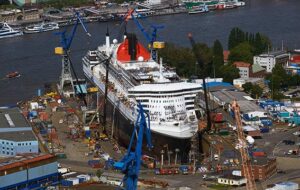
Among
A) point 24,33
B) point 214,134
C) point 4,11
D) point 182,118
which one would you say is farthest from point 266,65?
point 4,11

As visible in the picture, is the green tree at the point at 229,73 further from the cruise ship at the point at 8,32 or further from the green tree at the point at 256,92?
the cruise ship at the point at 8,32

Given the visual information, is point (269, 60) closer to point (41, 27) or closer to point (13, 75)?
point (13, 75)

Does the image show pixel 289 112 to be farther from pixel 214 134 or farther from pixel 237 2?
pixel 237 2

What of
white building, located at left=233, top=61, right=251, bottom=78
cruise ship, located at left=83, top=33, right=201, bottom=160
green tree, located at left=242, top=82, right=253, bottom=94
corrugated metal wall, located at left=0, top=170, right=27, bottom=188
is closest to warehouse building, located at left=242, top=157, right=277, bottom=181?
cruise ship, located at left=83, top=33, right=201, bottom=160

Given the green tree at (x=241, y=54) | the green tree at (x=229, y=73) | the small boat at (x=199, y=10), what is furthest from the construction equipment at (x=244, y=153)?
the small boat at (x=199, y=10)

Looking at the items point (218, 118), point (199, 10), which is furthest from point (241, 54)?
point (199, 10)

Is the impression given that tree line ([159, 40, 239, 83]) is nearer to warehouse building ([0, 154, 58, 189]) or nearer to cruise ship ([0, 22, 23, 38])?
warehouse building ([0, 154, 58, 189])
